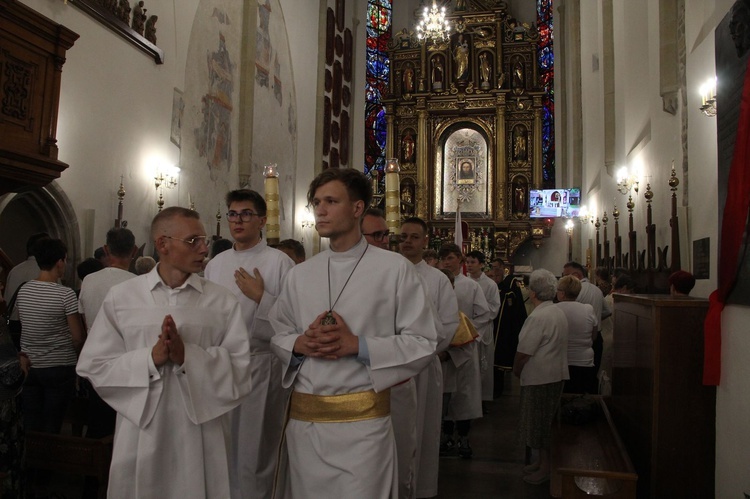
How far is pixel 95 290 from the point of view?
4766mm

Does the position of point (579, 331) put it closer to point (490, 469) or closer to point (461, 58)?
point (490, 469)

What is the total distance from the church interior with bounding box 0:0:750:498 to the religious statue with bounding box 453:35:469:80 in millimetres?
78

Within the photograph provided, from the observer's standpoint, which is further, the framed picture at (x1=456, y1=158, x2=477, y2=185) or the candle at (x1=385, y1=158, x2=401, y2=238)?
the framed picture at (x1=456, y1=158, x2=477, y2=185)

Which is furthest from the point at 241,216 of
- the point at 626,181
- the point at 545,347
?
the point at 626,181

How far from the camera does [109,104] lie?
9805 mm

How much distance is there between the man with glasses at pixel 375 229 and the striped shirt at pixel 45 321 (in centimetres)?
216

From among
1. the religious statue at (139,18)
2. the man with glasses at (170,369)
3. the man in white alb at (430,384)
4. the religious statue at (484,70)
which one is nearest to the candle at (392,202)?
the man in white alb at (430,384)

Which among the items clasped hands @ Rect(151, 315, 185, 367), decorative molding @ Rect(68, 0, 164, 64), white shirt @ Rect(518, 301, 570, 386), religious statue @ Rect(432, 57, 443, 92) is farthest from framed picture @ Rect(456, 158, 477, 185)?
clasped hands @ Rect(151, 315, 185, 367)

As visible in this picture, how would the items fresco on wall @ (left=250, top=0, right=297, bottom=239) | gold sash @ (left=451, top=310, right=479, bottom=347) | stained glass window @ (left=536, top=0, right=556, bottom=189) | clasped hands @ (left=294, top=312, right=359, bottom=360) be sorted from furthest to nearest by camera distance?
stained glass window @ (left=536, top=0, right=556, bottom=189), fresco on wall @ (left=250, top=0, right=297, bottom=239), gold sash @ (left=451, top=310, right=479, bottom=347), clasped hands @ (left=294, top=312, right=359, bottom=360)

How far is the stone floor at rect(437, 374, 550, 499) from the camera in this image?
17.3 ft

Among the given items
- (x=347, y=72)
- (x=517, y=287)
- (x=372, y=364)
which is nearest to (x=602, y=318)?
(x=517, y=287)

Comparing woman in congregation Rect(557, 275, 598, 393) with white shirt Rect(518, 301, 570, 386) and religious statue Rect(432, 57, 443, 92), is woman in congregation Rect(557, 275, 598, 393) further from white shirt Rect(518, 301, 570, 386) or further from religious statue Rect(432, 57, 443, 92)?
religious statue Rect(432, 57, 443, 92)

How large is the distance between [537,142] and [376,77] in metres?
7.71

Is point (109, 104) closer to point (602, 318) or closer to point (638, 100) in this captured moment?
point (602, 318)
